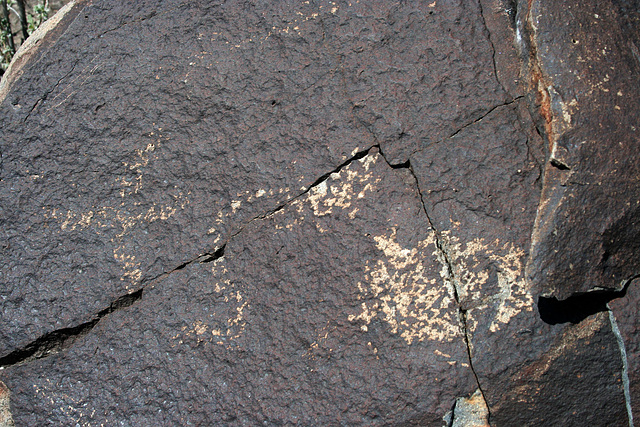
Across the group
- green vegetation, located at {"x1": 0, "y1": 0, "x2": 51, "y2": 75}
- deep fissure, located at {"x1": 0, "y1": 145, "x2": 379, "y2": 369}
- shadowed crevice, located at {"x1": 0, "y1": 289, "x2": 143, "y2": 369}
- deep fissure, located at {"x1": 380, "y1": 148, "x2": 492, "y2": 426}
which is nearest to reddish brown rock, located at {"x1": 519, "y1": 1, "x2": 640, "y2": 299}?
deep fissure, located at {"x1": 380, "y1": 148, "x2": 492, "y2": 426}

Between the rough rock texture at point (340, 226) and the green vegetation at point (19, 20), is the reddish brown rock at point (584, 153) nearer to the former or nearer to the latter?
the rough rock texture at point (340, 226)

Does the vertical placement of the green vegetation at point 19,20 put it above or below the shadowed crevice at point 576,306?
above

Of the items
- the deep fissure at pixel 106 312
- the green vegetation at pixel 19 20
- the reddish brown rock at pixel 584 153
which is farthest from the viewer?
the green vegetation at pixel 19 20

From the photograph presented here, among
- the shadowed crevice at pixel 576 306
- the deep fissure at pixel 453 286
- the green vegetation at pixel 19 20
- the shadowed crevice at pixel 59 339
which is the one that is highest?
the green vegetation at pixel 19 20

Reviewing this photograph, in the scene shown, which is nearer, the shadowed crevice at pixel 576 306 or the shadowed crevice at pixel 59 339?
the shadowed crevice at pixel 576 306

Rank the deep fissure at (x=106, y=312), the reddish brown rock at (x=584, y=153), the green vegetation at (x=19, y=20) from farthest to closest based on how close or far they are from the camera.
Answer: the green vegetation at (x=19, y=20) < the deep fissure at (x=106, y=312) < the reddish brown rock at (x=584, y=153)

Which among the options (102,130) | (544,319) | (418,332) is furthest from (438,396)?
(102,130)

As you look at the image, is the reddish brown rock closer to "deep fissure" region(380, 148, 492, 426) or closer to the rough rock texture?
the rough rock texture

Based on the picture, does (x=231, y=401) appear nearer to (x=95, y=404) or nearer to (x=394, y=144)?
(x=95, y=404)

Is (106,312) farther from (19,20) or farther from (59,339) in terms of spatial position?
(19,20)

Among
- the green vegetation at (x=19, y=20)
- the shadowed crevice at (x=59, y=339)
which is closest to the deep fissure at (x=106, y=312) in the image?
the shadowed crevice at (x=59, y=339)
